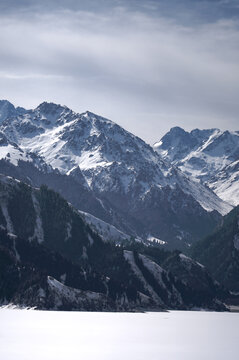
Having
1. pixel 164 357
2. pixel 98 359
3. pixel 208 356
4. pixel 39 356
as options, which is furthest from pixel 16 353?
pixel 208 356

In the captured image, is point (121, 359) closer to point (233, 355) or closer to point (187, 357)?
point (187, 357)

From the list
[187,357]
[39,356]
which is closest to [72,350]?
[39,356]

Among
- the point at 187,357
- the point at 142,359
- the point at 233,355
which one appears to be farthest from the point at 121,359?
the point at 233,355

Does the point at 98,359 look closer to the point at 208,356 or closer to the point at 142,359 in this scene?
the point at 142,359

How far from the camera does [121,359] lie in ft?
594

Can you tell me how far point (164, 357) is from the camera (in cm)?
18788

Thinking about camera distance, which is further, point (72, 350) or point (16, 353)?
point (72, 350)

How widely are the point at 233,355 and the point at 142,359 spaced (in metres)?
28.3

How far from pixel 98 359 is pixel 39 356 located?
14.5m

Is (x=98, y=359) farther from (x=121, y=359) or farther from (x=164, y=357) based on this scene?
(x=164, y=357)

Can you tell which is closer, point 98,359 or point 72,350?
point 98,359

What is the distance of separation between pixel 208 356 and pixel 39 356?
141 ft

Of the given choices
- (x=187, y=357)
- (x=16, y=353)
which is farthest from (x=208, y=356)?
(x=16, y=353)

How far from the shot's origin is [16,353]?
609 feet
